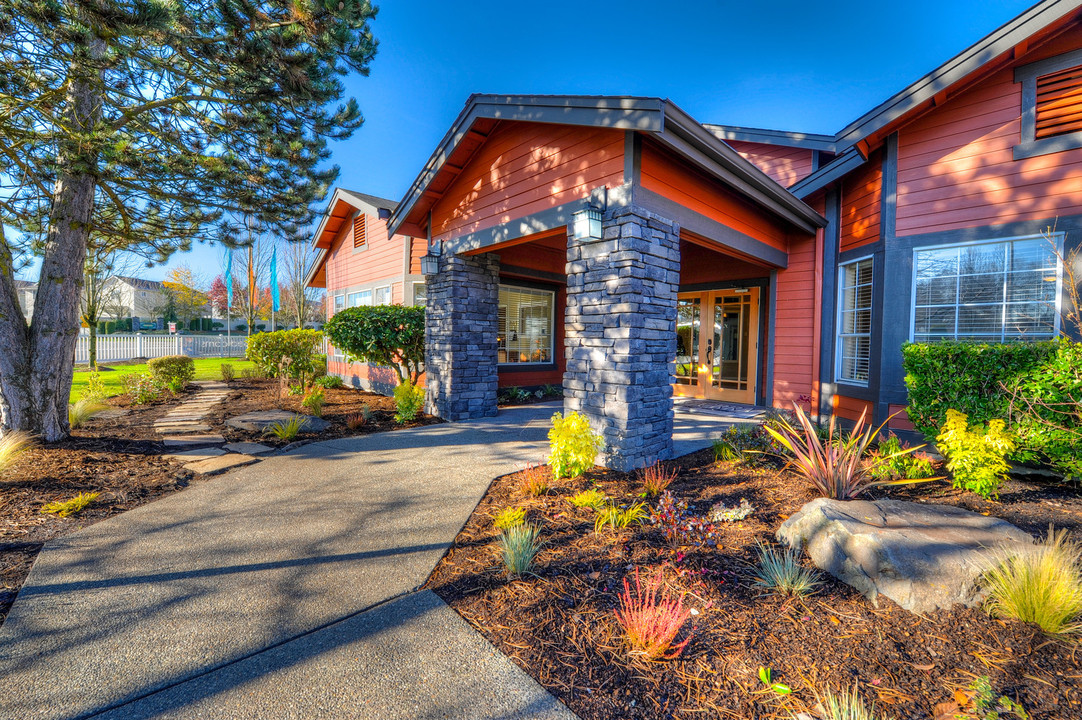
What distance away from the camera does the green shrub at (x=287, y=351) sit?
10.8 m

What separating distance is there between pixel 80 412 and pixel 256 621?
21.3ft

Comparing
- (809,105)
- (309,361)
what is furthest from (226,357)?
(809,105)

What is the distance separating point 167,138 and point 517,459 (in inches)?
210

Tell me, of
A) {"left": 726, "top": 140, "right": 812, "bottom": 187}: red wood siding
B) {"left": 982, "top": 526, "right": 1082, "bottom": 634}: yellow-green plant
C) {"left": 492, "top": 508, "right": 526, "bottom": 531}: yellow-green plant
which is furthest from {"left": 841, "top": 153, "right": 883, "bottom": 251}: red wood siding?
{"left": 492, "top": 508, "right": 526, "bottom": 531}: yellow-green plant

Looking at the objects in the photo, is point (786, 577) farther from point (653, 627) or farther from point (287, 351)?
point (287, 351)

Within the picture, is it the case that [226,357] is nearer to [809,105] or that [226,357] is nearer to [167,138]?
[167,138]

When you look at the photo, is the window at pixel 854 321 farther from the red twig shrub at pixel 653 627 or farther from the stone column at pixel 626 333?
the red twig shrub at pixel 653 627

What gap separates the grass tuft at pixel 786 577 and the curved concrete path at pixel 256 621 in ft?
4.81

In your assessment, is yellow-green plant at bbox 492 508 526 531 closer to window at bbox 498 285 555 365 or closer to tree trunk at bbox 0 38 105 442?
tree trunk at bbox 0 38 105 442

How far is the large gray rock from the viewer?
2.34 m

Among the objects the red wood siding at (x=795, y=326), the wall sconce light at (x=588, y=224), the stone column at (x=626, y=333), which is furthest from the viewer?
the red wood siding at (x=795, y=326)

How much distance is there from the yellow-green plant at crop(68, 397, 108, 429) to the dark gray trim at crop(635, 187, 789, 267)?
7680 millimetres

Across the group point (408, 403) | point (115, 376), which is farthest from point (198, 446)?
point (115, 376)

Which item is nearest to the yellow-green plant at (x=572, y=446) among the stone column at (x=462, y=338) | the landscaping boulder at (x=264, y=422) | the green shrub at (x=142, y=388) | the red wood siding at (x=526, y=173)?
the red wood siding at (x=526, y=173)
